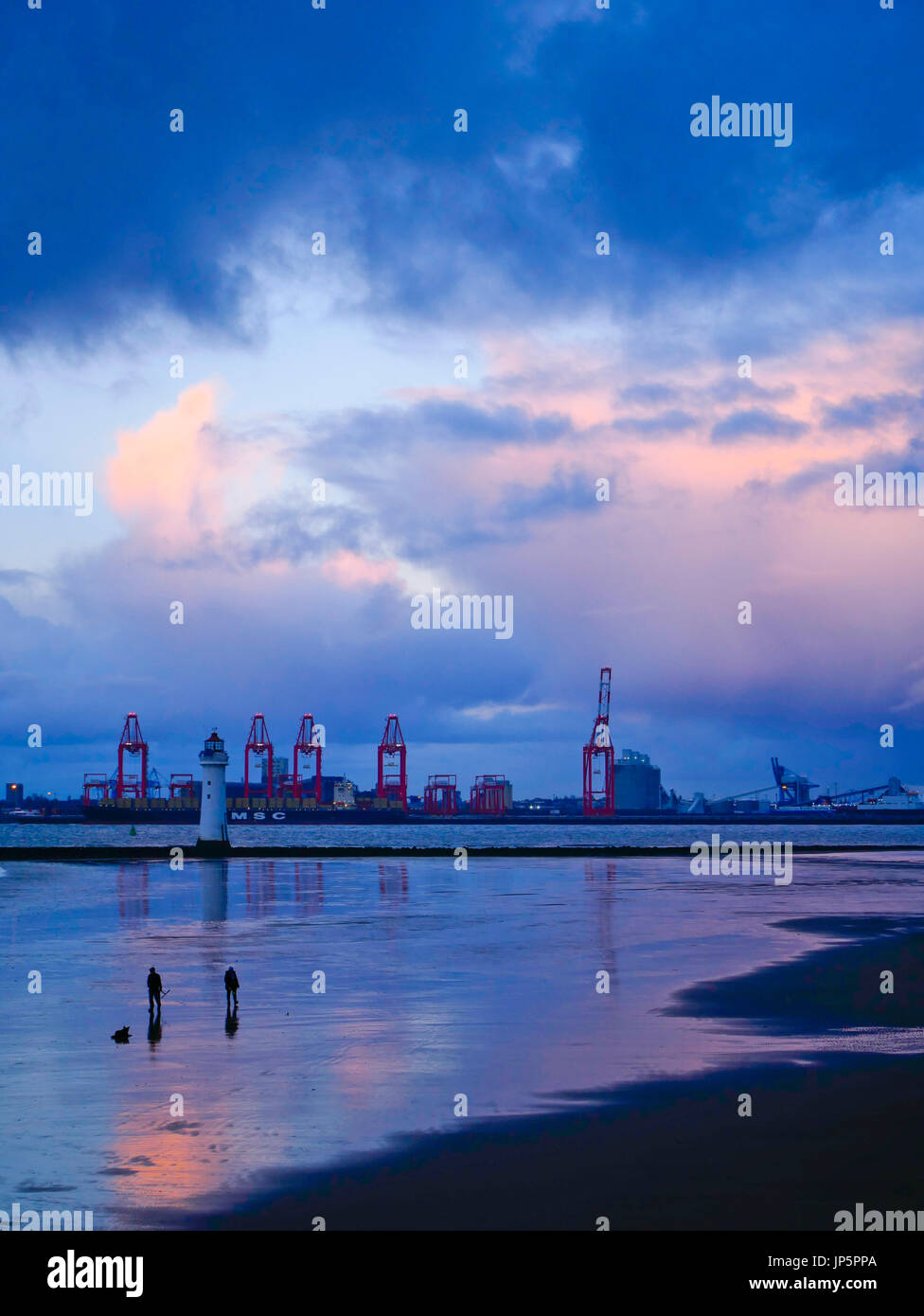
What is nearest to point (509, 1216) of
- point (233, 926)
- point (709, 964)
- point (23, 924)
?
point (709, 964)

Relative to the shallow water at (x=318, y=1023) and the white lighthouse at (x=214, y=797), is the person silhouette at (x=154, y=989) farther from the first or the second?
the white lighthouse at (x=214, y=797)

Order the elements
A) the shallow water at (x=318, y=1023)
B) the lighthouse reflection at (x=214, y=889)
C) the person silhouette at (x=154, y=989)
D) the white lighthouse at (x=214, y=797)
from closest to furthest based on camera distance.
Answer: the shallow water at (x=318, y=1023), the person silhouette at (x=154, y=989), the lighthouse reflection at (x=214, y=889), the white lighthouse at (x=214, y=797)

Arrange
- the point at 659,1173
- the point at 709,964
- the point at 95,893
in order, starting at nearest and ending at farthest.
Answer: the point at 659,1173, the point at 709,964, the point at 95,893

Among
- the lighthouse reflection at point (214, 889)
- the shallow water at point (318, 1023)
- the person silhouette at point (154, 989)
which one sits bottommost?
the lighthouse reflection at point (214, 889)

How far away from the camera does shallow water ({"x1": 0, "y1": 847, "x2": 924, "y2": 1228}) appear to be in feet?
45.8

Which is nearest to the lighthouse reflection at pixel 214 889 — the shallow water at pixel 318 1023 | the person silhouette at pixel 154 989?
the shallow water at pixel 318 1023

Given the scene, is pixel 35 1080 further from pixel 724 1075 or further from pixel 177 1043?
pixel 724 1075

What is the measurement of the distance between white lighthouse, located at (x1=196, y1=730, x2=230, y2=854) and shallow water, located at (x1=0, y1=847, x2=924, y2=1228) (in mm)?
23439

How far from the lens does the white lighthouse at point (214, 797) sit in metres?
73.9

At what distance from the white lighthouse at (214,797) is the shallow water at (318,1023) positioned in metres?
23.4

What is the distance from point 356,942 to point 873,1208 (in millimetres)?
24026

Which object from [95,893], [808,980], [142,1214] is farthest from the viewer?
[95,893]

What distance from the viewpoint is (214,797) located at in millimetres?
77938

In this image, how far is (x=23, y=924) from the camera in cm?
4100
